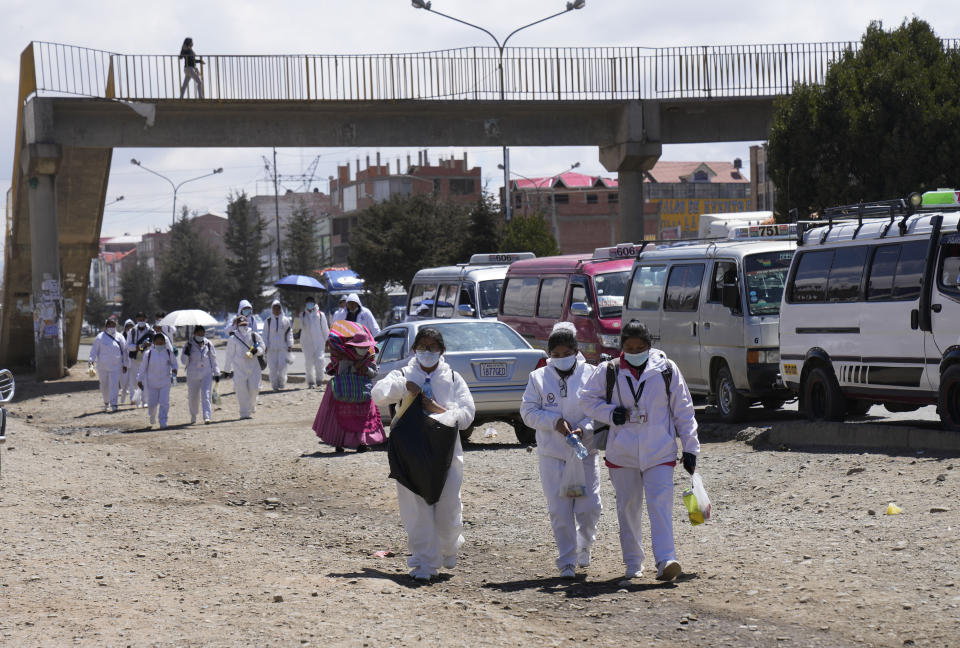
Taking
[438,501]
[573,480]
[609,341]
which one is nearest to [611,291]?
[609,341]

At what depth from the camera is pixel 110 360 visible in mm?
25547

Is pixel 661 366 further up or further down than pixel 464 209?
further down

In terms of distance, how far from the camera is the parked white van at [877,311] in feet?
40.1

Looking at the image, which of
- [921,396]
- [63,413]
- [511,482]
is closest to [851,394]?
[921,396]

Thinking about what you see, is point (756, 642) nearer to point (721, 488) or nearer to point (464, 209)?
point (721, 488)

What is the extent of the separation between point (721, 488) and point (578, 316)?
7.89 meters

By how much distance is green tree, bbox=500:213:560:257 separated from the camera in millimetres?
61156

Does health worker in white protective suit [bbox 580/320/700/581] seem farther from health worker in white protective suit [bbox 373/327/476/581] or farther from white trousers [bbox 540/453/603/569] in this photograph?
health worker in white protective suit [bbox 373/327/476/581]

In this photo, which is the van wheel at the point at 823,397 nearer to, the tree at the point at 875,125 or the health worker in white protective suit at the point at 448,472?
the health worker in white protective suit at the point at 448,472

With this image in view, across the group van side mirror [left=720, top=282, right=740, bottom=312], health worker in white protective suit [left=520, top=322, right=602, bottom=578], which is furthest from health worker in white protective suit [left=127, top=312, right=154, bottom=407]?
health worker in white protective suit [left=520, top=322, right=602, bottom=578]

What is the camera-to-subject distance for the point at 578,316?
1950cm

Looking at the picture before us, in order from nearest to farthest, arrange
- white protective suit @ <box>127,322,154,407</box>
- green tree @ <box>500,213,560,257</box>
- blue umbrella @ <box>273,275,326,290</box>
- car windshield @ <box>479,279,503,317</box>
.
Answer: car windshield @ <box>479,279,503,317</box>
white protective suit @ <box>127,322,154,407</box>
blue umbrella @ <box>273,275,326,290</box>
green tree @ <box>500,213,560,257</box>

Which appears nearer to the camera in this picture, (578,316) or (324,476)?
(324,476)

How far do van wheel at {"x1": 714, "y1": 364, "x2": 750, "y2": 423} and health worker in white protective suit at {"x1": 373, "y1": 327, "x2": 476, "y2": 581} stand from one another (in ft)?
26.0
